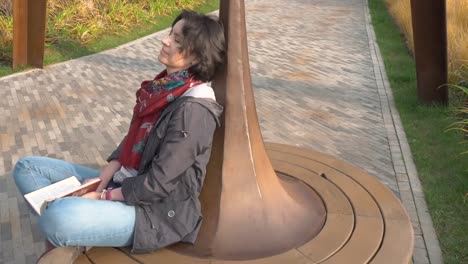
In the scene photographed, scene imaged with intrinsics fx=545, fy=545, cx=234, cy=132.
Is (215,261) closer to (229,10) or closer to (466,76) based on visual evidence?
(229,10)

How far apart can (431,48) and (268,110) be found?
1885 millimetres

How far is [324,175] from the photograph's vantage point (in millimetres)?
3018

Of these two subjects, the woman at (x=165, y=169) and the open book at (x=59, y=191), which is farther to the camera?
the open book at (x=59, y=191)

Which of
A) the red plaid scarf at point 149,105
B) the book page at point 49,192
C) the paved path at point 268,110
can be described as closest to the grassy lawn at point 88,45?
the paved path at point 268,110

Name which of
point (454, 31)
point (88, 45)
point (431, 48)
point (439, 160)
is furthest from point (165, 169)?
point (88, 45)

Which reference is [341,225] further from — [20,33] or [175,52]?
[20,33]

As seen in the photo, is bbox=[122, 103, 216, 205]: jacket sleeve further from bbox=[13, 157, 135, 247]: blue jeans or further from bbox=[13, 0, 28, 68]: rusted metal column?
bbox=[13, 0, 28, 68]: rusted metal column

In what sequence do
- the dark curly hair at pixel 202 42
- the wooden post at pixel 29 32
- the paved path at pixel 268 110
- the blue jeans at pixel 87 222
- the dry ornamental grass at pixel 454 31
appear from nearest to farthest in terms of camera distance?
the blue jeans at pixel 87 222 < the dark curly hair at pixel 202 42 < the paved path at pixel 268 110 < the dry ornamental grass at pixel 454 31 < the wooden post at pixel 29 32

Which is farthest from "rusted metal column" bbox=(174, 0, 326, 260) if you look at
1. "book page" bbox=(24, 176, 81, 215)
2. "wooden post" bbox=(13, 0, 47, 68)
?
"wooden post" bbox=(13, 0, 47, 68)

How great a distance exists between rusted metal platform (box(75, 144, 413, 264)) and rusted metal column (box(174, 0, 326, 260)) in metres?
0.08

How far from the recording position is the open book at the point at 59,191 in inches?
91.3

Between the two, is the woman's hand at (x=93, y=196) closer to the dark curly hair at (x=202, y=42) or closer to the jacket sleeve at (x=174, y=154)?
the jacket sleeve at (x=174, y=154)

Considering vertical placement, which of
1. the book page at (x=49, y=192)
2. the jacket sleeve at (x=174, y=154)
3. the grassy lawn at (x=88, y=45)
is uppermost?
the grassy lawn at (x=88, y=45)

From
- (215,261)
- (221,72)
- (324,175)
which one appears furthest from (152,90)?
(324,175)
